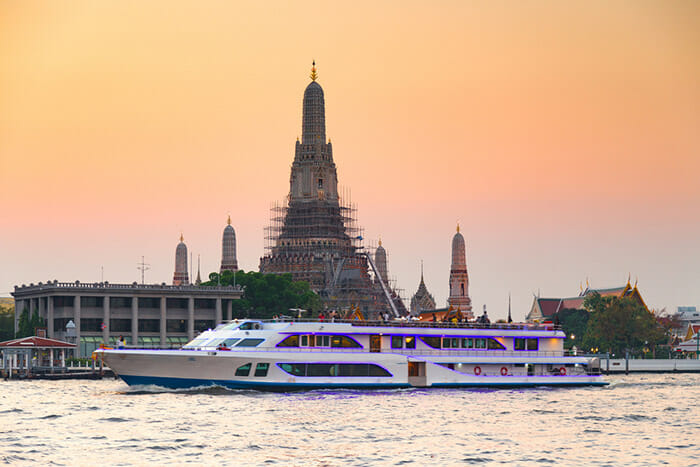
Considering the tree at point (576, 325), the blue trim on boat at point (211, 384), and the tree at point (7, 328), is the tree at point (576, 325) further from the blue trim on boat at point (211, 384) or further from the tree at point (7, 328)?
the blue trim on boat at point (211, 384)

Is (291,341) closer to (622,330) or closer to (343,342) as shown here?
(343,342)

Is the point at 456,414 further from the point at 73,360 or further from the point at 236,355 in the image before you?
the point at 73,360

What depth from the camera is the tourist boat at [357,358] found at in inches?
2643

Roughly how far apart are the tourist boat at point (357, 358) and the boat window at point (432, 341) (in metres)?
0.06

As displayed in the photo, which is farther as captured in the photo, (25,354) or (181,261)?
(181,261)

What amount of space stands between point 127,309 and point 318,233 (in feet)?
188

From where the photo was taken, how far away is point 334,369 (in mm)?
69875

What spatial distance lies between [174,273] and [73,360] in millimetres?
84161

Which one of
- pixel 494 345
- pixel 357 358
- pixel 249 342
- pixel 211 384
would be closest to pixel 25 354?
pixel 211 384

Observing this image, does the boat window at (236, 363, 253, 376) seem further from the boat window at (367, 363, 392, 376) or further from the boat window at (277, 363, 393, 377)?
the boat window at (367, 363, 392, 376)

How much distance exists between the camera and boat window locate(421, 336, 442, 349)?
245 feet

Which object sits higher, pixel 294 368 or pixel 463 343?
pixel 463 343

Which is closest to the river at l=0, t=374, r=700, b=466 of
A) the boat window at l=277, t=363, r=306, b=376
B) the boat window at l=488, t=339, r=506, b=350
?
the boat window at l=277, t=363, r=306, b=376

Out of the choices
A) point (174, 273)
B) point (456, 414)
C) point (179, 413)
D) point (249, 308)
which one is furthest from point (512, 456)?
point (174, 273)
